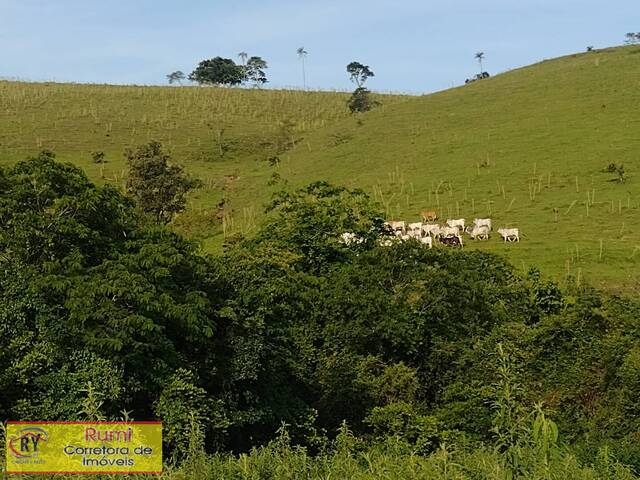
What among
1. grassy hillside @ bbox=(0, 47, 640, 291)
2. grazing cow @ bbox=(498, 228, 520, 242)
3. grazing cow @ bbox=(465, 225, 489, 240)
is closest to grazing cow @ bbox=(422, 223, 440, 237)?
grazing cow @ bbox=(465, 225, 489, 240)

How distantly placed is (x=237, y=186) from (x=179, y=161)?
Answer: 330 inches

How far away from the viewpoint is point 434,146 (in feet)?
157

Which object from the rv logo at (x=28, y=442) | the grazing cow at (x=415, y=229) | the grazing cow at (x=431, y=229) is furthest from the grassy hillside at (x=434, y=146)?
the rv logo at (x=28, y=442)

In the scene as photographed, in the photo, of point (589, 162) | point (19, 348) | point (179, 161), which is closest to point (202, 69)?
point (179, 161)

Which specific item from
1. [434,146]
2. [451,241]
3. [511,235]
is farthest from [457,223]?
[434,146]

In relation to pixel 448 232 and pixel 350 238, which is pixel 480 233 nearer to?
pixel 448 232

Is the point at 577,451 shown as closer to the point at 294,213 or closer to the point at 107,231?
the point at 107,231

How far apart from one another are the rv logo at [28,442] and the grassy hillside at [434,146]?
18.6m

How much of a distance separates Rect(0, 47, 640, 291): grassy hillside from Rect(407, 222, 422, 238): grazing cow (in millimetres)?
2962

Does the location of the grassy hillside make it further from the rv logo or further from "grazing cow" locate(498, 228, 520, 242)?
the rv logo

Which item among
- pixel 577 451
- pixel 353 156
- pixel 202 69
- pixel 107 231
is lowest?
pixel 577 451

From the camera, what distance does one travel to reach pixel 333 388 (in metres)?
17.5

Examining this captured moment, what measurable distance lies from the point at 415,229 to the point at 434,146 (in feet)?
56.1

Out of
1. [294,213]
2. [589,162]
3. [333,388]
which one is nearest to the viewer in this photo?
[333,388]
